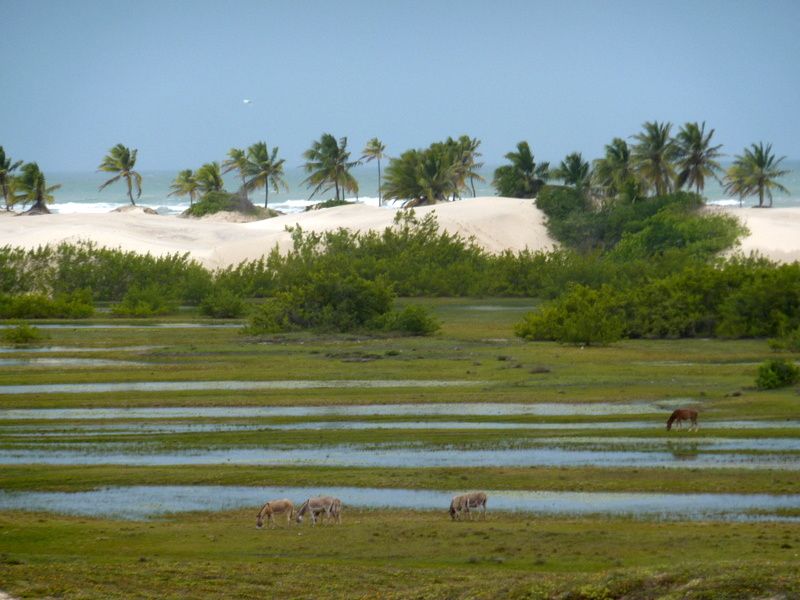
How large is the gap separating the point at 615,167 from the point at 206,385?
176 feet

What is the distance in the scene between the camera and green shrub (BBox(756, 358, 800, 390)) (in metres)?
30.3

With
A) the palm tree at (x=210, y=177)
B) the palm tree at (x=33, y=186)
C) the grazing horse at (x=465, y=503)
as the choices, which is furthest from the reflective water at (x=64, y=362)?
the palm tree at (x=210, y=177)

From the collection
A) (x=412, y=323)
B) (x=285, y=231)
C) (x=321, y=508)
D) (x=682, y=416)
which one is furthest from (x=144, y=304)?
(x=321, y=508)

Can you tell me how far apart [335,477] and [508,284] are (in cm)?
4189

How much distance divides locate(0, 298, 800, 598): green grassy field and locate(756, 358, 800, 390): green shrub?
0.58 meters

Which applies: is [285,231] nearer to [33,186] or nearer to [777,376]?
[33,186]

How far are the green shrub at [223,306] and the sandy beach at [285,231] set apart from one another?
17664 mm

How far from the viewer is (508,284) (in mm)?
62906

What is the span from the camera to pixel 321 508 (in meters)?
17.7

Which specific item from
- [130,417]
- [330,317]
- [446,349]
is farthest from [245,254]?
[130,417]

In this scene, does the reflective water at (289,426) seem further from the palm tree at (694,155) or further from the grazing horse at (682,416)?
the palm tree at (694,155)

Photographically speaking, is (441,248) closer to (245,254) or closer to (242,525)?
(245,254)

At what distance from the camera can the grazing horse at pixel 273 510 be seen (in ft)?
57.9

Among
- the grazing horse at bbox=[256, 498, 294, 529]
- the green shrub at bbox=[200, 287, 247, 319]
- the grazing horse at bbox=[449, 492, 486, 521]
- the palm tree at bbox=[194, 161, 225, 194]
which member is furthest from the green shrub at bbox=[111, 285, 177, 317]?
the palm tree at bbox=[194, 161, 225, 194]
